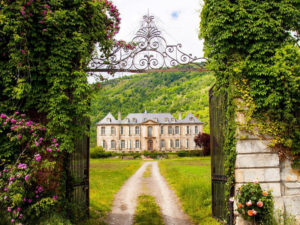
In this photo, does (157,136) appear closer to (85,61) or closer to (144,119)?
(144,119)

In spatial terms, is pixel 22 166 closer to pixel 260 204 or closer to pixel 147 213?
pixel 260 204

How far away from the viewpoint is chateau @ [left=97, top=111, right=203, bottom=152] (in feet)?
168

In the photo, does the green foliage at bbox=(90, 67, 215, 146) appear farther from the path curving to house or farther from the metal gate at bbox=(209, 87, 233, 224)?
the metal gate at bbox=(209, 87, 233, 224)

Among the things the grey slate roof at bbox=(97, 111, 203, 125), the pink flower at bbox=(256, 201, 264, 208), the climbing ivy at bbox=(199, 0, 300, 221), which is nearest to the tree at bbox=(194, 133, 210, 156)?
the grey slate roof at bbox=(97, 111, 203, 125)

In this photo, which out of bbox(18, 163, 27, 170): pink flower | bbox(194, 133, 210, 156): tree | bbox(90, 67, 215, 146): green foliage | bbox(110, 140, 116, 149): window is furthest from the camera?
bbox(90, 67, 215, 146): green foliage

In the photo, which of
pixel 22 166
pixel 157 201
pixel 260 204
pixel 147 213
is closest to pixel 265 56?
pixel 260 204

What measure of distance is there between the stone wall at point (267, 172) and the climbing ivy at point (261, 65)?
0.50ft

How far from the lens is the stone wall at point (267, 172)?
15.7ft

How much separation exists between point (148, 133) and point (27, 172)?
4769 cm

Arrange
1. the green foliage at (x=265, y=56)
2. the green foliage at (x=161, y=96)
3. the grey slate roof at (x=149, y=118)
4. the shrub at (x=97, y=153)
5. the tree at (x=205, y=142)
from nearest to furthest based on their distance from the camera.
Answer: the green foliage at (x=265, y=56), the shrub at (x=97, y=153), the tree at (x=205, y=142), the grey slate roof at (x=149, y=118), the green foliage at (x=161, y=96)

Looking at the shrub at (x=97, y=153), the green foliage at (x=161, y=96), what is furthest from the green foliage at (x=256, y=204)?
the green foliage at (x=161, y=96)

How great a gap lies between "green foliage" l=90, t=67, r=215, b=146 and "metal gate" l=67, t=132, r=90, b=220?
5756cm

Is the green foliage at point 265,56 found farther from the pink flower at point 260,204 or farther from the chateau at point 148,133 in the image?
the chateau at point 148,133

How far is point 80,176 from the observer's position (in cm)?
581
